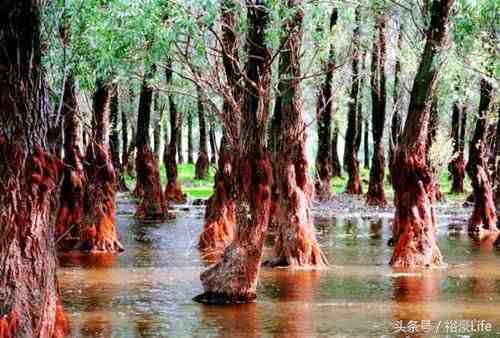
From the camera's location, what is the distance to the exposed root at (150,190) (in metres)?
29.6

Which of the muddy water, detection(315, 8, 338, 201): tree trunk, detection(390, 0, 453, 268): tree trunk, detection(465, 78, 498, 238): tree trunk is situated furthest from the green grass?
detection(390, 0, 453, 268): tree trunk

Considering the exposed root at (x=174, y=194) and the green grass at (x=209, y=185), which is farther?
the green grass at (x=209, y=185)

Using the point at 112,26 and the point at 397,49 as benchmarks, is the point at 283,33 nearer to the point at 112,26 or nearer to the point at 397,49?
the point at 112,26

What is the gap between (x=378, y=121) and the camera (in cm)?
3700

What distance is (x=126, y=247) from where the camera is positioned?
22.6 meters

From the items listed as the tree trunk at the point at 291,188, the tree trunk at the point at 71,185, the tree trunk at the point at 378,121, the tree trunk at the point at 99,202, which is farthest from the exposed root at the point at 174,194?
the tree trunk at the point at 291,188

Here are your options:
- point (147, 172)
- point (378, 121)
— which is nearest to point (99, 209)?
point (147, 172)

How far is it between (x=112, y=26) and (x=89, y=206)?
659 cm

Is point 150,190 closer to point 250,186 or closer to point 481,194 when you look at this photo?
point 481,194

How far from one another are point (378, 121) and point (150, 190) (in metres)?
11.1

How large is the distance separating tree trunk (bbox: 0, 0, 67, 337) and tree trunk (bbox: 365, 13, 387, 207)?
2517 cm

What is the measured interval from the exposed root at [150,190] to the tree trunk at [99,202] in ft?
24.2

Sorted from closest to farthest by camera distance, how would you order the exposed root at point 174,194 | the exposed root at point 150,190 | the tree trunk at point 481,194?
the tree trunk at point 481,194
the exposed root at point 150,190
the exposed root at point 174,194

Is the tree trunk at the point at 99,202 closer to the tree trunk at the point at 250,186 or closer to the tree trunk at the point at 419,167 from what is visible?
the tree trunk at the point at 419,167
